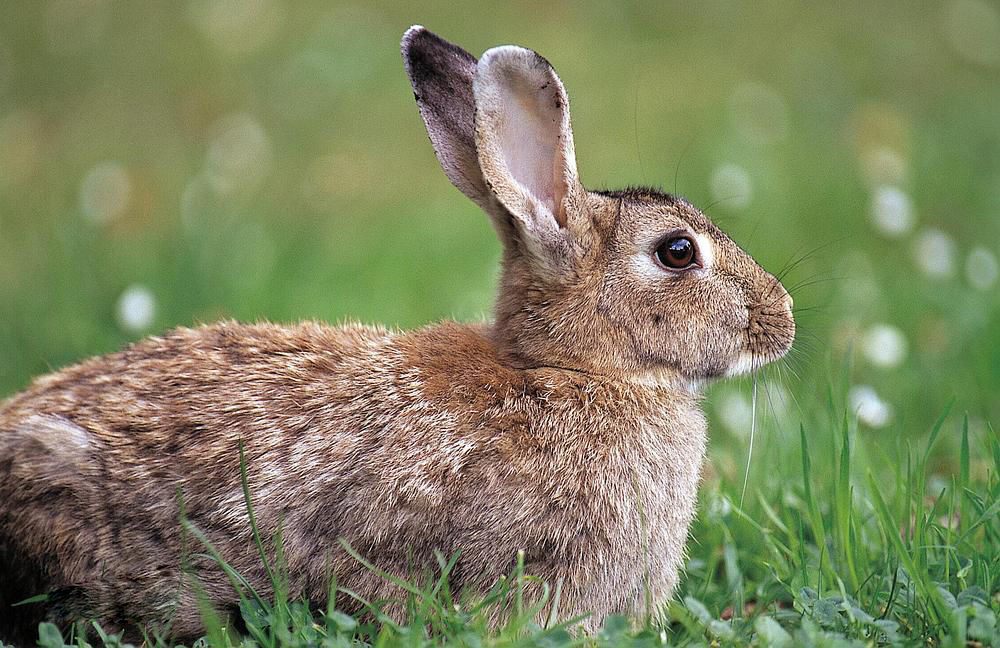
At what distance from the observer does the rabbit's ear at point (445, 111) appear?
496 centimetres

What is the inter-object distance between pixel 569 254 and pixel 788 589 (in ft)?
4.98

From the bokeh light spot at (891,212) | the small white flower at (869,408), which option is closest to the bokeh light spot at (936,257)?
the bokeh light spot at (891,212)

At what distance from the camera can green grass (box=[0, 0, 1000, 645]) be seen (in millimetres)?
4617

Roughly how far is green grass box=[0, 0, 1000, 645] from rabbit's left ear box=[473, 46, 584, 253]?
1252 millimetres

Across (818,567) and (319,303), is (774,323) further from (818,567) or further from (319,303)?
(319,303)

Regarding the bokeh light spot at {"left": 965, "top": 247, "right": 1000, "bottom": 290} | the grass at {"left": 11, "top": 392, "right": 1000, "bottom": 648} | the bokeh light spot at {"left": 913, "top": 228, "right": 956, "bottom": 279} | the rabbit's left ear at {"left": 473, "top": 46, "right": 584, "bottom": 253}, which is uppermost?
the rabbit's left ear at {"left": 473, "top": 46, "right": 584, "bottom": 253}

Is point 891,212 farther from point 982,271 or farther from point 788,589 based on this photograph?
point 788,589

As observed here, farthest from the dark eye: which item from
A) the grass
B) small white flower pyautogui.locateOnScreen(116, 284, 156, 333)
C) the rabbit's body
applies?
small white flower pyautogui.locateOnScreen(116, 284, 156, 333)

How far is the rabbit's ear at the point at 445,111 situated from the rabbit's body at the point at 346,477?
77 centimetres

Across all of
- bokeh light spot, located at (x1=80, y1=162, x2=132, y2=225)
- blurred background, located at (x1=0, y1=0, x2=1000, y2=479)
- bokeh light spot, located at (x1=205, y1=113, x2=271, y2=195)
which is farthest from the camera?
bokeh light spot, located at (x1=205, y1=113, x2=271, y2=195)

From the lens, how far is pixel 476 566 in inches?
172

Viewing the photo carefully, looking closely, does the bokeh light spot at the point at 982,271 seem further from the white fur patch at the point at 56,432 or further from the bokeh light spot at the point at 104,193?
the bokeh light spot at the point at 104,193

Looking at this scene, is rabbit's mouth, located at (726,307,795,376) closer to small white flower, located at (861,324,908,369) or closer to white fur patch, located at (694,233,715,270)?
white fur patch, located at (694,233,715,270)

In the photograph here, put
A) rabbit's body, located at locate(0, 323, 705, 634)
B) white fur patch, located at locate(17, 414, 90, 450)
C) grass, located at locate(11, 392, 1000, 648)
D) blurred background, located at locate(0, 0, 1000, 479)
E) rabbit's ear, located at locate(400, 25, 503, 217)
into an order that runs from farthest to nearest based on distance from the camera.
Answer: blurred background, located at locate(0, 0, 1000, 479) < rabbit's ear, located at locate(400, 25, 503, 217) < white fur patch, located at locate(17, 414, 90, 450) < rabbit's body, located at locate(0, 323, 705, 634) < grass, located at locate(11, 392, 1000, 648)
